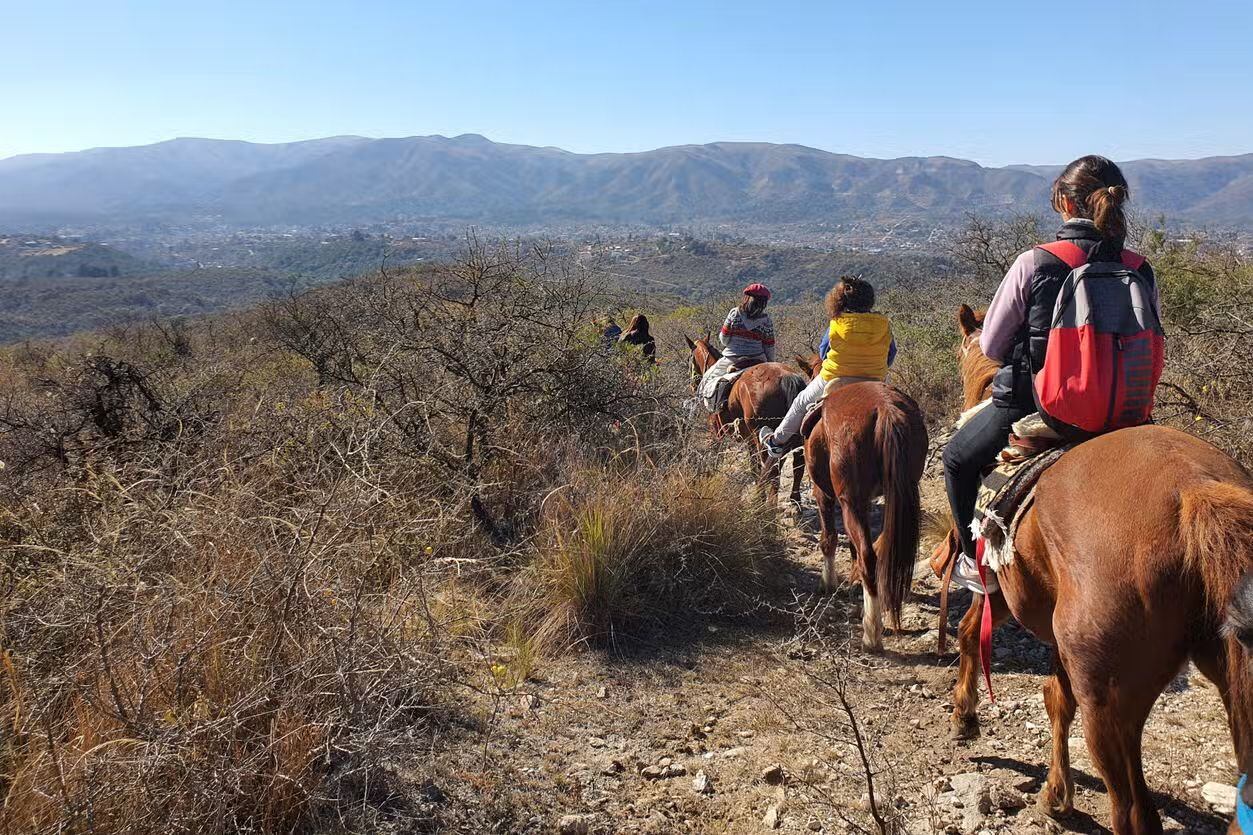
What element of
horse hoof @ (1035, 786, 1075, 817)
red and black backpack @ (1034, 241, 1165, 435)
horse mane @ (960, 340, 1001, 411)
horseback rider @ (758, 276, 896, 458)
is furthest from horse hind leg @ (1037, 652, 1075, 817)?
horseback rider @ (758, 276, 896, 458)

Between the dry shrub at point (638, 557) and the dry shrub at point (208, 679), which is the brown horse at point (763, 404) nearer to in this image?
the dry shrub at point (638, 557)

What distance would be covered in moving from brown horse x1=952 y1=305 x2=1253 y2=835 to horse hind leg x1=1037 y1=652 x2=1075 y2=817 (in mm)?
648

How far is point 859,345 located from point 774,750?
10.7 feet

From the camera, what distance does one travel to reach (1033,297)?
2.70 metres

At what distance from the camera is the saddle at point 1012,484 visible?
2691 mm

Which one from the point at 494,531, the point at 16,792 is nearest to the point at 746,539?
the point at 494,531

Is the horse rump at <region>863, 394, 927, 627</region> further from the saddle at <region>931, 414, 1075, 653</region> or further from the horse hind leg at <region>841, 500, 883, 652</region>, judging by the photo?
the saddle at <region>931, 414, 1075, 653</region>

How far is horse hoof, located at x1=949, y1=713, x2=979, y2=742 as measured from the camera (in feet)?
11.0

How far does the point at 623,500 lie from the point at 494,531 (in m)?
1.21

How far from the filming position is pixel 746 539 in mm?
5039

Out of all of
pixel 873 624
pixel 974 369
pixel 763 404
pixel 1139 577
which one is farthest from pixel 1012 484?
pixel 763 404

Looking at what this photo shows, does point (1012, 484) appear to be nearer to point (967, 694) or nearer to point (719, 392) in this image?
point (967, 694)

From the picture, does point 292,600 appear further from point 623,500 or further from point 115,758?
point 623,500

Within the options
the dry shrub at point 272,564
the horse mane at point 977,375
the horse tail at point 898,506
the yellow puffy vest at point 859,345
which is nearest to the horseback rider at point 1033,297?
the horse mane at point 977,375
